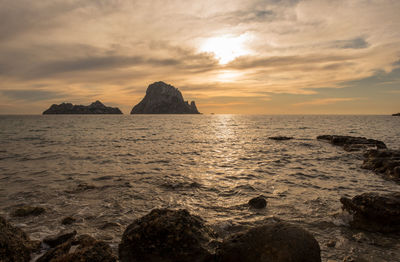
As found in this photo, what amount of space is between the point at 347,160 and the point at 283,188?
11492 mm

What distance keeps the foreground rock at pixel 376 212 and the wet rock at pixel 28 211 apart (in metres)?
10.8

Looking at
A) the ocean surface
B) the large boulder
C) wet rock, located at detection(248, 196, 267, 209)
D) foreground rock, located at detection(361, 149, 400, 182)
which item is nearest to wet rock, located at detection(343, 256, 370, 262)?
the ocean surface

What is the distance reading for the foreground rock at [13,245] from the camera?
4.82m

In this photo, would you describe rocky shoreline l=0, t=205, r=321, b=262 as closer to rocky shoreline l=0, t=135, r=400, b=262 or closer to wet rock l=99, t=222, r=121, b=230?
rocky shoreline l=0, t=135, r=400, b=262

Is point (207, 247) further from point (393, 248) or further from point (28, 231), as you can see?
point (28, 231)

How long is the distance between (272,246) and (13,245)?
5732 mm

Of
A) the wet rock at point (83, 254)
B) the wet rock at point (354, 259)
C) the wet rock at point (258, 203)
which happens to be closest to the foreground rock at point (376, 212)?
the wet rock at point (354, 259)

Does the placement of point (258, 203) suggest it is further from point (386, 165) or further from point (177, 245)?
point (386, 165)

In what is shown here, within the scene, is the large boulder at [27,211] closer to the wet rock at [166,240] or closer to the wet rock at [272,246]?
the wet rock at [166,240]

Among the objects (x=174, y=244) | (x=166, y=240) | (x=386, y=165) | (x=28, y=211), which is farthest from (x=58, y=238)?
(x=386, y=165)

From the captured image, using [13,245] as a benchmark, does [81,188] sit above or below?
below

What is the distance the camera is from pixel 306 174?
13852 millimetres

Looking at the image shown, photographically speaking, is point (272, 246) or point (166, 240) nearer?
point (272, 246)

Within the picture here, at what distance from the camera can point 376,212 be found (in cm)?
696
